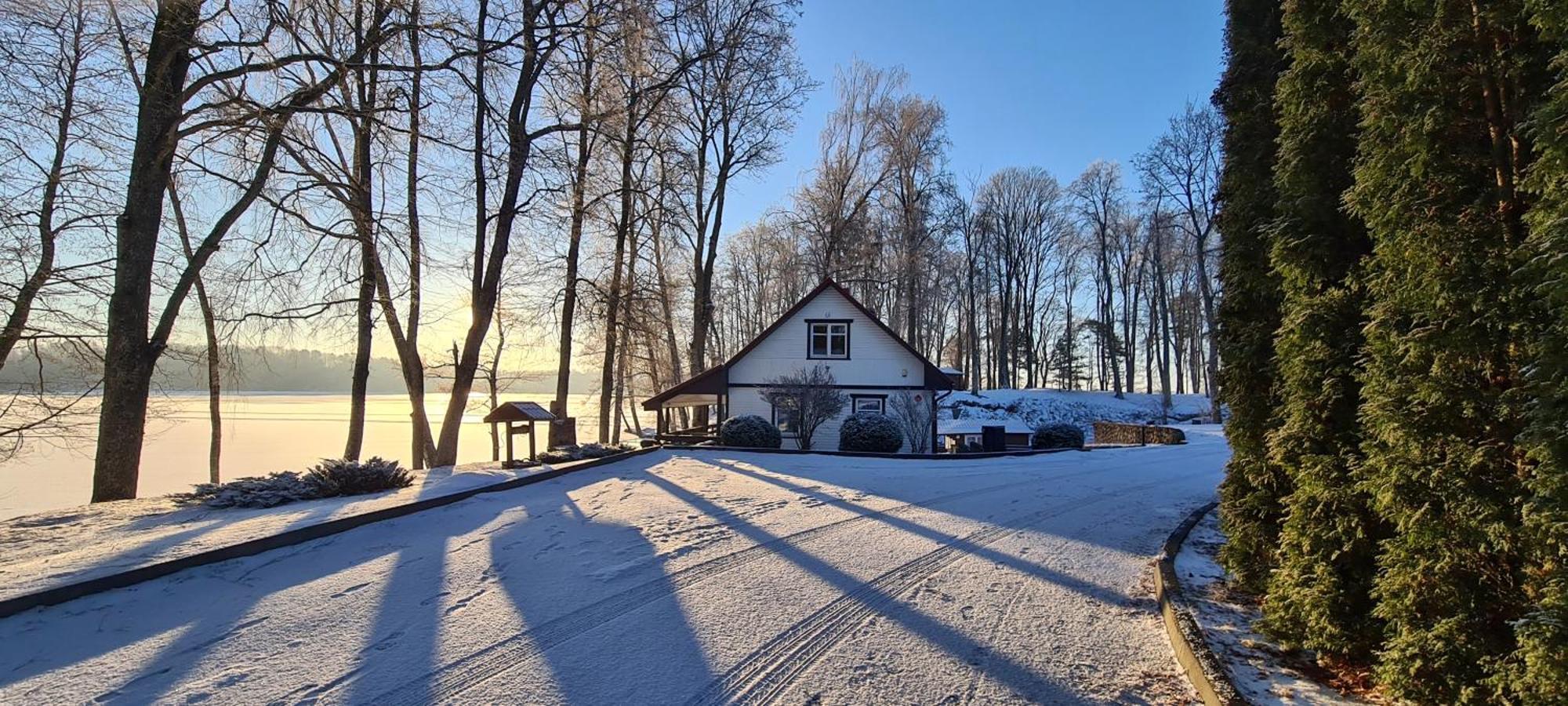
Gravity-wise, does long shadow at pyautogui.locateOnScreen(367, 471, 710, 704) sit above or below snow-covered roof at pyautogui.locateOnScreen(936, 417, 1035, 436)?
below

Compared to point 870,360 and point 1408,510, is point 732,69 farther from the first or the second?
point 1408,510

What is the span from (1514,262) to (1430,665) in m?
1.62

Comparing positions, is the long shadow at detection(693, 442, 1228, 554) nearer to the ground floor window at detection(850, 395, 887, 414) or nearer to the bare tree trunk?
the ground floor window at detection(850, 395, 887, 414)

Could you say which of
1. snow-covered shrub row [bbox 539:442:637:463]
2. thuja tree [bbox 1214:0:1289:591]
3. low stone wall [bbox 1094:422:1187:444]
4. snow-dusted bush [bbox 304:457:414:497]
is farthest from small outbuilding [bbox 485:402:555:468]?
low stone wall [bbox 1094:422:1187:444]

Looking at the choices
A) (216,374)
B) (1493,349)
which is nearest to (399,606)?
(1493,349)

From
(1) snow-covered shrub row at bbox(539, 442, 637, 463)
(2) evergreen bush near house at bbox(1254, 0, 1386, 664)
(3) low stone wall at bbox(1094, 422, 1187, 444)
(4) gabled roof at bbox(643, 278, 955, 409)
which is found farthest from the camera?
(3) low stone wall at bbox(1094, 422, 1187, 444)

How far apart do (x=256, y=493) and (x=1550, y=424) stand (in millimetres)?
11107

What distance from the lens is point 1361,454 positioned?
11.6 ft

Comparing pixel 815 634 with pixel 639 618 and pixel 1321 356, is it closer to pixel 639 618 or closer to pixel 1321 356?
pixel 639 618

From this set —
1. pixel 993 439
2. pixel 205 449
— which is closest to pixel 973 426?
pixel 993 439

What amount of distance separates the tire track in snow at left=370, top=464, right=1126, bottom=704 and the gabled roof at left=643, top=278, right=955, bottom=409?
14.7 metres

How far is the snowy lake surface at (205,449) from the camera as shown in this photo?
14.5 metres

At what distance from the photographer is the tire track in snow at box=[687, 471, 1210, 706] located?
11.6ft

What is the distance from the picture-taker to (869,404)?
21938mm
